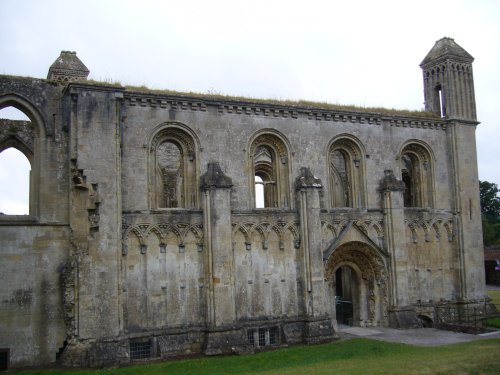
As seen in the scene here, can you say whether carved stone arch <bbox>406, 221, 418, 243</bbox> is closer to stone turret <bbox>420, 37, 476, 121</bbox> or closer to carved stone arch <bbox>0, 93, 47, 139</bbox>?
stone turret <bbox>420, 37, 476, 121</bbox>

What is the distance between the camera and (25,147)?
773 inches

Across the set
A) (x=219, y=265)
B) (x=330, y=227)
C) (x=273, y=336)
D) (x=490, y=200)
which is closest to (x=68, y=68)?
(x=219, y=265)

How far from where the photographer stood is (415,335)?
22422 mm

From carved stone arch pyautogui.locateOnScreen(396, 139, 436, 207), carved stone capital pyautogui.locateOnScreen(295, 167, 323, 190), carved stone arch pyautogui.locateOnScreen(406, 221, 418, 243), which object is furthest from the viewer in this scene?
carved stone arch pyautogui.locateOnScreen(396, 139, 436, 207)

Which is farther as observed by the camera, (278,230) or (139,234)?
(278,230)

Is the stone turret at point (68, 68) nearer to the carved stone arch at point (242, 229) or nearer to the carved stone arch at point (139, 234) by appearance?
the carved stone arch at point (139, 234)

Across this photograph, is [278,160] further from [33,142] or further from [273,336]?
[33,142]

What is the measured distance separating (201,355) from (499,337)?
11608 millimetres

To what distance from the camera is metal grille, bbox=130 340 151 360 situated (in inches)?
762

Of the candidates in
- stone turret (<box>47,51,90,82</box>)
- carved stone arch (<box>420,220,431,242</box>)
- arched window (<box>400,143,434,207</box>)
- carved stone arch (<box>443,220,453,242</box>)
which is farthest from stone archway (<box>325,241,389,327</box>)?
stone turret (<box>47,51,90,82</box>)

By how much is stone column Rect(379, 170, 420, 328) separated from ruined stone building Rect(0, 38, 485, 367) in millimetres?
62

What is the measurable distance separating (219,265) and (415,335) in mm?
8542

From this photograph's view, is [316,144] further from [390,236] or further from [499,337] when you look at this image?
[499,337]

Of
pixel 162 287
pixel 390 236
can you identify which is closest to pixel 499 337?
pixel 390 236
